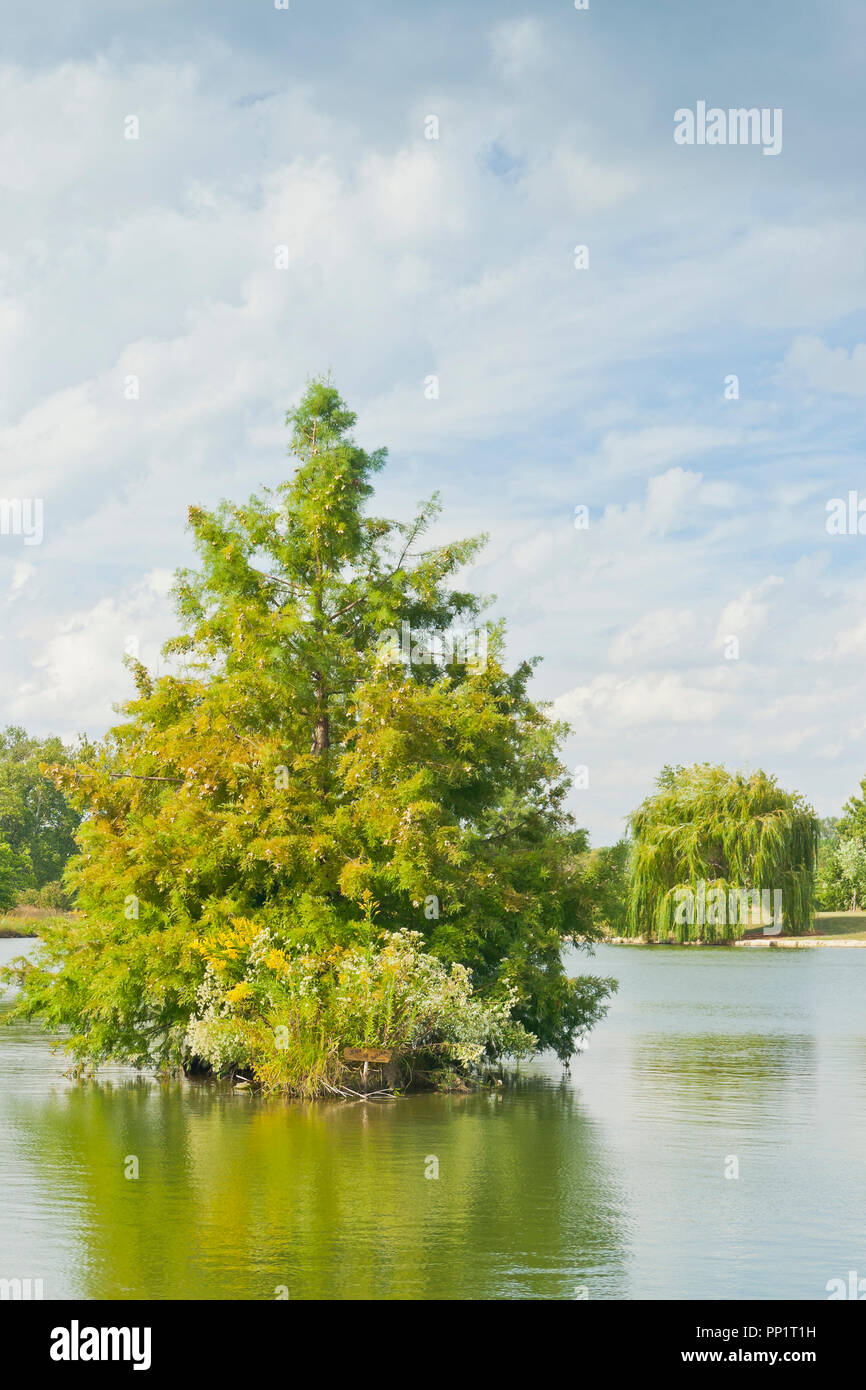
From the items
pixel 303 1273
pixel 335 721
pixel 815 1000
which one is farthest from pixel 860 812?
pixel 303 1273

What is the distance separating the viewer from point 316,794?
69.6 ft

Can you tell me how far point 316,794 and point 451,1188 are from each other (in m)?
8.55

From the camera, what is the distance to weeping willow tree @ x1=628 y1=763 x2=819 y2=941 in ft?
216

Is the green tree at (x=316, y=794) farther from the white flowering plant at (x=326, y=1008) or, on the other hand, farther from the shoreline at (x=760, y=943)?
the shoreline at (x=760, y=943)

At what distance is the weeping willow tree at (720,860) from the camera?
216 feet

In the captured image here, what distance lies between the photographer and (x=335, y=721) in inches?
902

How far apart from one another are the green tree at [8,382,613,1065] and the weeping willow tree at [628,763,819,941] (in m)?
42.9

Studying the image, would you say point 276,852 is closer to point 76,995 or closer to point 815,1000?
point 76,995

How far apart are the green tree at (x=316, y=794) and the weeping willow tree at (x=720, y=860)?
4289cm

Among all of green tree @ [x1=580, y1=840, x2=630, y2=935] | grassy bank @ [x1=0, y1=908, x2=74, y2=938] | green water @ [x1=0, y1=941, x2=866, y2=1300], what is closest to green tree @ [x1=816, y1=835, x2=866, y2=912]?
grassy bank @ [x1=0, y1=908, x2=74, y2=938]
